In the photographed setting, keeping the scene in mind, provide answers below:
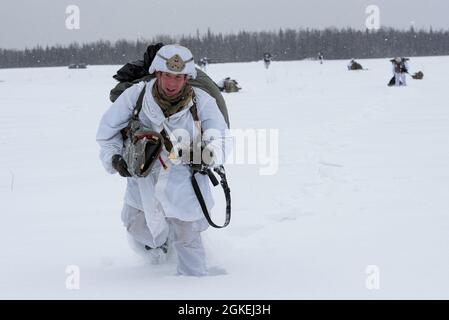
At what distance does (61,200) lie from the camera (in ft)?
21.7

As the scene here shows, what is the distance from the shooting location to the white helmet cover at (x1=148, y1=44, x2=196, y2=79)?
3794 millimetres

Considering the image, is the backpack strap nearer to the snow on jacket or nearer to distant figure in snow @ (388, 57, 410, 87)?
the snow on jacket

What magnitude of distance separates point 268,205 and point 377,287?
2.76 m

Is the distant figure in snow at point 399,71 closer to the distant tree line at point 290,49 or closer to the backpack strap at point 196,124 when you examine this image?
the backpack strap at point 196,124

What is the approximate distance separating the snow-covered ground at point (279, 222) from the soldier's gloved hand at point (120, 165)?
2.39 feet

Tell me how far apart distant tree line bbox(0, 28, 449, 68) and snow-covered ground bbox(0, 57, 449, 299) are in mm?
85938

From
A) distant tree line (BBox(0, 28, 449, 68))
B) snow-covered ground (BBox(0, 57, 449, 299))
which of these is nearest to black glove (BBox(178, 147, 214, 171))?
snow-covered ground (BBox(0, 57, 449, 299))

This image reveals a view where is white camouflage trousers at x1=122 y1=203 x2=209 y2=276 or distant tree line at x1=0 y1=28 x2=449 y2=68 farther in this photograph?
distant tree line at x1=0 y1=28 x2=449 y2=68

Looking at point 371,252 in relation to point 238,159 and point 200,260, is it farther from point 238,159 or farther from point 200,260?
point 238,159

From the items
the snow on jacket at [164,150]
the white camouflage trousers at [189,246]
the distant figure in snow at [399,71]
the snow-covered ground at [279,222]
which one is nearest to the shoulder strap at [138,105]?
the snow on jacket at [164,150]

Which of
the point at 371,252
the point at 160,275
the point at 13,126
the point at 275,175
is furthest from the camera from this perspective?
the point at 13,126

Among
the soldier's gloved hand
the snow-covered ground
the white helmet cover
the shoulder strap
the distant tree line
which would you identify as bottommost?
the snow-covered ground

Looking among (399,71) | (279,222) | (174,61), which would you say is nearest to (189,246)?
(174,61)
